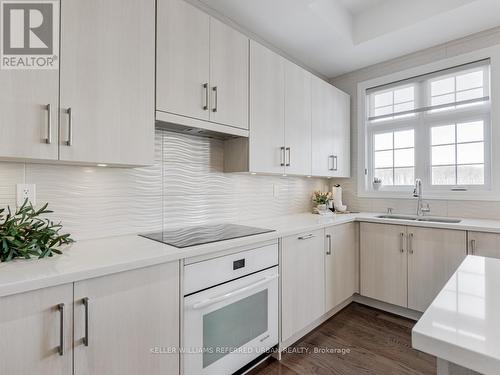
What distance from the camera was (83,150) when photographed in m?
1.25

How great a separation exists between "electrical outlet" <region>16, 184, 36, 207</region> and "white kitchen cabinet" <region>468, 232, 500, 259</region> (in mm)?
2853

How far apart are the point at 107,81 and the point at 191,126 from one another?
20.0 inches

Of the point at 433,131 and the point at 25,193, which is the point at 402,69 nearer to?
the point at 433,131

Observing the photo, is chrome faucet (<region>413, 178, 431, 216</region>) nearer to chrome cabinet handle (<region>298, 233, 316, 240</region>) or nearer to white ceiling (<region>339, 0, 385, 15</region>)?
chrome cabinet handle (<region>298, 233, 316, 240</region>)

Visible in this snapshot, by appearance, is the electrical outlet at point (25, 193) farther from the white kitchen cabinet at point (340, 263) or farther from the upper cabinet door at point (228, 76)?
the white kitchen cabinet at point (340, 263)

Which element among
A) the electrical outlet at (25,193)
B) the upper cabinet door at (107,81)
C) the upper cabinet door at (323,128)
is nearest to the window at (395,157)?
the upper cabinet door at (323,128)

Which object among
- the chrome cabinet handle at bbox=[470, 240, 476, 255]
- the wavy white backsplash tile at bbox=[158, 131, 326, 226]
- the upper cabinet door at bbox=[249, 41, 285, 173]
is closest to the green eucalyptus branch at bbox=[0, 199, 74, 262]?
the wavy white backsplash tile at bbox=[158, 131, 326, 226]

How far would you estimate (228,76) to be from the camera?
1854 mm

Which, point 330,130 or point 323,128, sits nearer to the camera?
point 323,128

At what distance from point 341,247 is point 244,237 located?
126 centimetres

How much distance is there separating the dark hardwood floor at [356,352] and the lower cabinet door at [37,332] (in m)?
1.19

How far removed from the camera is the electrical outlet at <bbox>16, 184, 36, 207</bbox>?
1319 millimetres

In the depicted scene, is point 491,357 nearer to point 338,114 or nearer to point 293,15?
point 293,15

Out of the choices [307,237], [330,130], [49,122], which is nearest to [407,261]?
[307,237]
